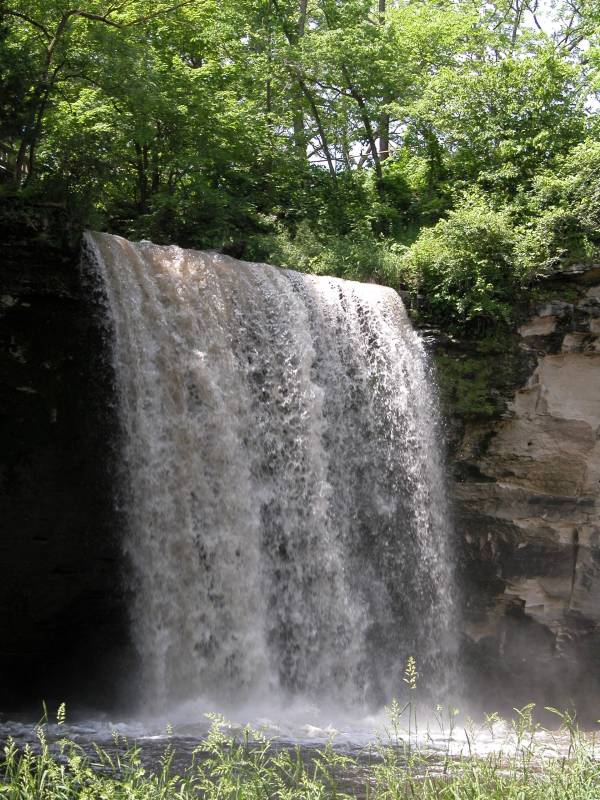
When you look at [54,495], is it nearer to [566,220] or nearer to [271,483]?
[271,483]

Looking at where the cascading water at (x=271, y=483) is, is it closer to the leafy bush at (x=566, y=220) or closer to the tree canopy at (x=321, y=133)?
the tree canopy at (x=321, y=133)

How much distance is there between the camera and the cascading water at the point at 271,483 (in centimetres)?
983

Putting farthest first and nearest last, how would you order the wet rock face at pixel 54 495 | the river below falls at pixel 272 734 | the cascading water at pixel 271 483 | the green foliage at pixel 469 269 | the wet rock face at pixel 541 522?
the green foliage at pixel 469 269 → the wet rock face at pixel 541 522 → the cascading water at pixel 271 483 → the wet rock face at pixel 54 495 → the river below falls at pixel 272 734

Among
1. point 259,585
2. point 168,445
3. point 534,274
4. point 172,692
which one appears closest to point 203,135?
point 534,274

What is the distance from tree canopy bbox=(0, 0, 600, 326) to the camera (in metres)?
12.6

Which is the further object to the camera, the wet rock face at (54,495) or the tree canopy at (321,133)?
the tree canopy at (321,133)

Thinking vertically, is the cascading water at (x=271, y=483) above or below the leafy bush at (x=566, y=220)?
below

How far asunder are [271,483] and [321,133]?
33.8 ft

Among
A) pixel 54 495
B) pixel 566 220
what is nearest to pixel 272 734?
pixel 54 495

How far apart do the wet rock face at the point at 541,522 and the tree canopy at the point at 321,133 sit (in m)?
1.29

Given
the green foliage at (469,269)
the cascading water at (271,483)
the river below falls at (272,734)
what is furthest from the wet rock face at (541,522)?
the river below falls at (272,734)

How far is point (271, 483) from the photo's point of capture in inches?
411

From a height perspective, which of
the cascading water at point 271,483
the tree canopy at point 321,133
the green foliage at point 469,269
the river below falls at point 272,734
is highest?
the tree canopy at point 321,133

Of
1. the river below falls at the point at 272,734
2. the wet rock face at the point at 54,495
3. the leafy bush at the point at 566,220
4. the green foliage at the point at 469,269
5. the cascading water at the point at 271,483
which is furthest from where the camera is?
the leafy bush at the point at 566,220
